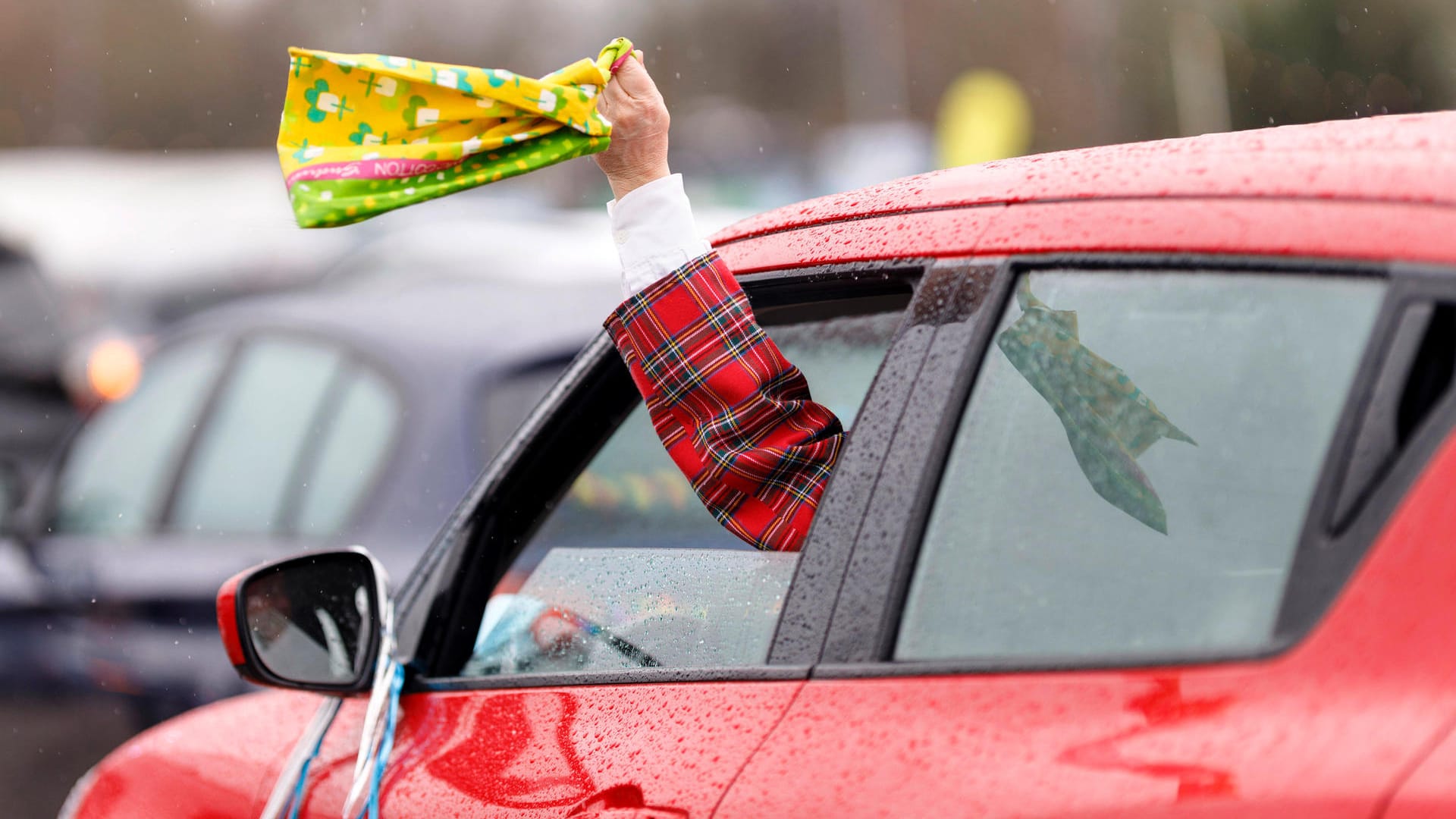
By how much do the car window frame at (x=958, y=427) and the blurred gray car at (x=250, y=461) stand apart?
2.69 m

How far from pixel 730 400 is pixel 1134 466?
0.65 metres

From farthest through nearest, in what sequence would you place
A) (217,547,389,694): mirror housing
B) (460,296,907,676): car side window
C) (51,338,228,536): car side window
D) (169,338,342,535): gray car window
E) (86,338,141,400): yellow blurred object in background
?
(86,338,141,400): yellow blurred object in background < (51,338,228,536): car side window < (169,338,342,535): gray car window < (217,547,389,694): mirror housing < (460,296,907,676): car side window

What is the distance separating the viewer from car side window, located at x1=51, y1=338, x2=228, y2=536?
5289 mm

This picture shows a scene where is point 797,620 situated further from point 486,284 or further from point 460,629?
point 486,284

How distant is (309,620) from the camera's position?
237 cm

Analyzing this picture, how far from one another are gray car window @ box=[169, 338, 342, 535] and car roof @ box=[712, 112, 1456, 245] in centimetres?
334

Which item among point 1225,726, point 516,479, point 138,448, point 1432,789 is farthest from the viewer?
point 138,448

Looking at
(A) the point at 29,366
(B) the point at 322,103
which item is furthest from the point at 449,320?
(A) the point at 29,366

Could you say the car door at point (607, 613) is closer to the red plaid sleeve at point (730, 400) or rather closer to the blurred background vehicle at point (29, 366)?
the red plaid sleeve at point (730, 400)

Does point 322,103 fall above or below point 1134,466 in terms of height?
above

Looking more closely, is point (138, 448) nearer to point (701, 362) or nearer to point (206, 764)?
point (206, 764)

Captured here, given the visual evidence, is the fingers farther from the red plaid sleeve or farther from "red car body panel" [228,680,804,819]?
"red car body panel" [228,680,804,819]

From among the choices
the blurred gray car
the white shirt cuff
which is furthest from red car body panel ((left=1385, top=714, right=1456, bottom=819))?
the blurred gray car

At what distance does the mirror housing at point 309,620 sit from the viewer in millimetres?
2266
